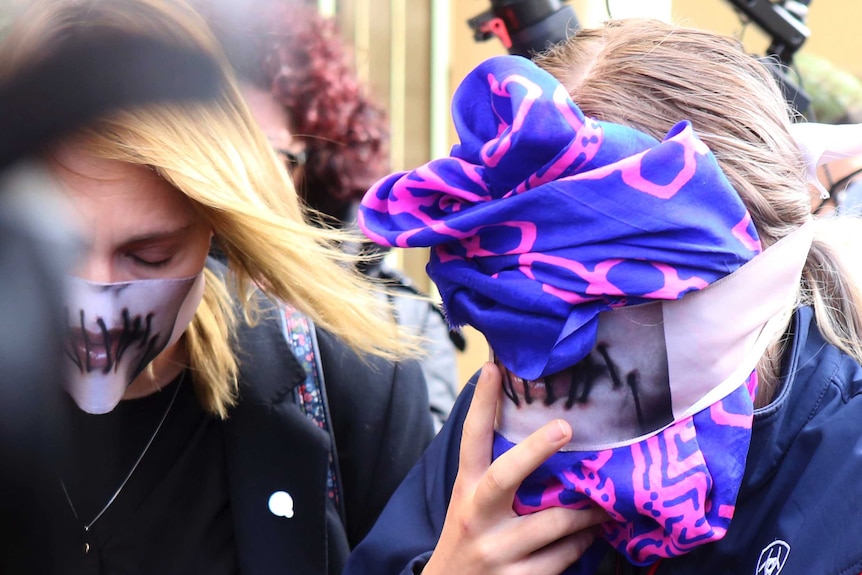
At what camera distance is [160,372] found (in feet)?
6.56

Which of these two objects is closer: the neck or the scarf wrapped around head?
the scarf wrapped around head

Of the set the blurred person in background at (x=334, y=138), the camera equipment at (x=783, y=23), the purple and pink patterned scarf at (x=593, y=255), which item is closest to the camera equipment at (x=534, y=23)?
the camera equipment at (x=783, y=23)

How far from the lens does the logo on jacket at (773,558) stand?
→ 1323mm

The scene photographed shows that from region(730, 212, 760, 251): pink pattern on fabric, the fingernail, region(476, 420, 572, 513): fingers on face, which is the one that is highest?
region(730, 212, 760, 251): pink pattern on fabric

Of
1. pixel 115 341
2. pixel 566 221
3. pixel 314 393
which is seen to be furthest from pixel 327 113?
pixel 566 221

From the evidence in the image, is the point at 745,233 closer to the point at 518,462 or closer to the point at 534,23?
the point at 518,462

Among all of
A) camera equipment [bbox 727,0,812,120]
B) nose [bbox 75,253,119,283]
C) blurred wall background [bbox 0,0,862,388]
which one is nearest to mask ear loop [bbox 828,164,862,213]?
camera equipment [bbox 727,0,812,120]

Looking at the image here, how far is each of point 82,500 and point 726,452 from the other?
3.98 ft

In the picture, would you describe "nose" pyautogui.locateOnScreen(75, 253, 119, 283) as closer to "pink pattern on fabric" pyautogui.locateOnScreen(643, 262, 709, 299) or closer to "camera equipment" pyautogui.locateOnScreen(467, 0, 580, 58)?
"pink pattern on fabric" pyautogui.locateOnScreen(643, 262, 709, 299)

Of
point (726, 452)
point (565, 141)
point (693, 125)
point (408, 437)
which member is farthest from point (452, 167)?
point (408, 437)

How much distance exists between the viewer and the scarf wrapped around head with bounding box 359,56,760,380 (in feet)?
4.09

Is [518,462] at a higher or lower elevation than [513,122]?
lower

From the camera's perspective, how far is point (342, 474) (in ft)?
6.72

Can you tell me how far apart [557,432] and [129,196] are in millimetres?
833
